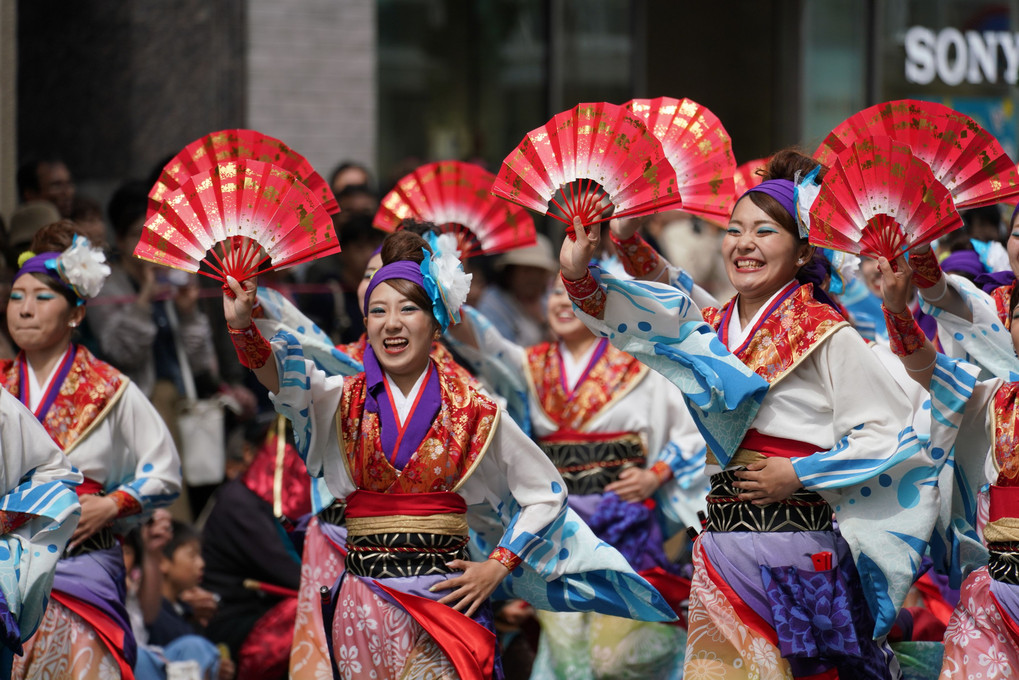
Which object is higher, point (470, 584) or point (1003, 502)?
point (1003, 502)

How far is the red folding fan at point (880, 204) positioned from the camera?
3.79m

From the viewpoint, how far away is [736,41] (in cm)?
1145

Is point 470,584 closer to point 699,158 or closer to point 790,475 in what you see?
point 790,475

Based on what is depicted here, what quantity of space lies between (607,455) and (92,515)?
6.45ft

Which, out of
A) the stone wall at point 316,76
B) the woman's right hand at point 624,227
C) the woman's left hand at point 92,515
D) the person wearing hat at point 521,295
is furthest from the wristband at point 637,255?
the stone wall at point 316,76

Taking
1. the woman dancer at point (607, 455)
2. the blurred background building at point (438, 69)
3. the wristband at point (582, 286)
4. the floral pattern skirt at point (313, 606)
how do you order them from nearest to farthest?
the wristband at point (582, 286) < the floral pattern skirt at point (313, 606) < the woman dancer at point (607, 455) < the blurred background building at point (438, 69)

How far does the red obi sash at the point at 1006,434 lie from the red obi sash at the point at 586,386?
1963mm

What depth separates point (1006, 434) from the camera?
3840 millimetres

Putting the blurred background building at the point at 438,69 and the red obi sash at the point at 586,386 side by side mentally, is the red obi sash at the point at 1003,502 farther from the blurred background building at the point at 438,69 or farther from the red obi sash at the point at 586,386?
the blurred background building at the point at 438,69

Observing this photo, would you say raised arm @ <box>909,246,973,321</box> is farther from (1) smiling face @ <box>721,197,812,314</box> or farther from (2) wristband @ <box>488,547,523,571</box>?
(2) wristband @ <box>488,547,523,571</box>

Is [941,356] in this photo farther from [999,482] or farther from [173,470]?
[173,470]

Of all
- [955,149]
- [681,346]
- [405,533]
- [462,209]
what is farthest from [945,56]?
[405,533]

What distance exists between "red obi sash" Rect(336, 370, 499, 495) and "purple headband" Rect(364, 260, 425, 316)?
0.91 feet

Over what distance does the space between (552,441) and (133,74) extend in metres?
3.95
